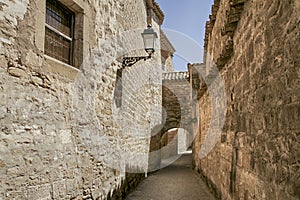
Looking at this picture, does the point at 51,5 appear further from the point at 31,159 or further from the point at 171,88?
the point at 171,88

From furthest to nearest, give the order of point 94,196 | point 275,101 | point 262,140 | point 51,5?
point 94,196 → point 51,5 → point 262,140 → point 275,101

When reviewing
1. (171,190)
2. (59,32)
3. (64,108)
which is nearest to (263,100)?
(64,108)

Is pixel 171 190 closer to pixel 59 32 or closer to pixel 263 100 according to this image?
pixel 59 32

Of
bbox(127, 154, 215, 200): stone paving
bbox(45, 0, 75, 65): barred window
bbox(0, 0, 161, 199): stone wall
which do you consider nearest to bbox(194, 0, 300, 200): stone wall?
bbox(0, 0, 161, 199): stone wall

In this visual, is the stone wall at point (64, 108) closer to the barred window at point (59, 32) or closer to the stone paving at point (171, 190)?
the barred window at point (59, 32)

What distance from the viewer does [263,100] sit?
2.04 metres

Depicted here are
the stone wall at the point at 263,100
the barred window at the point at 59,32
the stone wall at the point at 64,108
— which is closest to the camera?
the stone wall at the point at 263,100

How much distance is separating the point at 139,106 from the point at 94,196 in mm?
3520

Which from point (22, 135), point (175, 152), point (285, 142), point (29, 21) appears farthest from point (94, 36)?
point (175, 152)

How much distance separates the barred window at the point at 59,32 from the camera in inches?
121

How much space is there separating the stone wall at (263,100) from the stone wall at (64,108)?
197 centimetres

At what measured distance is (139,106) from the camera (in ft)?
23.2

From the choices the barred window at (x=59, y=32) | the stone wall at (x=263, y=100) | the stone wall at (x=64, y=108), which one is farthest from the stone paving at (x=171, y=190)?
the barred window at (x=59, y=32)

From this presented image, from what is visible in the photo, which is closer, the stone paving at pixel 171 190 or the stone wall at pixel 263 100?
the stone wall at pixel 263 100
